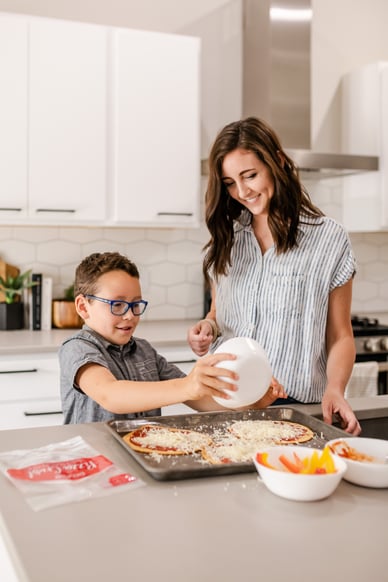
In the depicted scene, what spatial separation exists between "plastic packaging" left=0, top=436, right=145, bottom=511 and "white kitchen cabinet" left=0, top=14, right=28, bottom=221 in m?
1.98

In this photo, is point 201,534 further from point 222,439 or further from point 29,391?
point 29,391

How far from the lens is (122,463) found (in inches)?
45.0

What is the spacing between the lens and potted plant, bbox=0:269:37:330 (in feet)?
10.6

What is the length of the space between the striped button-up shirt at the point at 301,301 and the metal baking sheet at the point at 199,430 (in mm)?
474

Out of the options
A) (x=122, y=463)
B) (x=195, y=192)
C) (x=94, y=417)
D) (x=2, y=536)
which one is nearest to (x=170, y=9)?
(x=195, y=192)

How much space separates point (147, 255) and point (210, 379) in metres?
2.48

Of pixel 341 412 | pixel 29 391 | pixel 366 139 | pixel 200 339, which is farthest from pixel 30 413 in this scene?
pixel 366 139

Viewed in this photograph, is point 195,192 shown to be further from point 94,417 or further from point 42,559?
point 42,559

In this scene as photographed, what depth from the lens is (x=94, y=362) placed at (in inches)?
57.6

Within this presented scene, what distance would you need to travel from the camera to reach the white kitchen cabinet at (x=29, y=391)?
2705 millimetres

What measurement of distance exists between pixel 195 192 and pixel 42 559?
2.61 meters

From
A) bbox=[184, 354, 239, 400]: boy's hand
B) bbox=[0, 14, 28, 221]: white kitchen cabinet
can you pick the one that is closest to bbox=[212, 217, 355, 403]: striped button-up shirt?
bbox=[184, 354, 239, 400]: boy's hand

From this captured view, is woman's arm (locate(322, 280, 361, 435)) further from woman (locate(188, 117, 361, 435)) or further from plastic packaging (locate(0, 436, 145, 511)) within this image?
plastic packaging (locate(0, 436, 145, 511))

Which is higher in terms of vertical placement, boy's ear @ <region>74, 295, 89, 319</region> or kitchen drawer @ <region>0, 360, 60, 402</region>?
boy's ear @ <region>74, 295, 89, 319</region>
